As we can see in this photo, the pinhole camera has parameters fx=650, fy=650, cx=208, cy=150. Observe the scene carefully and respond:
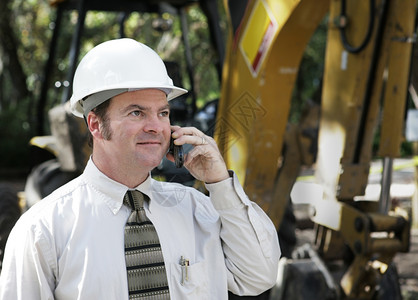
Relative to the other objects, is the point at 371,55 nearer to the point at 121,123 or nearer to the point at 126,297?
the point at 121,123

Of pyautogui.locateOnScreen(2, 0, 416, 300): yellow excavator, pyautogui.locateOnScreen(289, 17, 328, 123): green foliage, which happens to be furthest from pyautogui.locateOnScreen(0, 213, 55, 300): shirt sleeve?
pyautogui.locateOnScreen(289, 17, 328, 123): green foliage

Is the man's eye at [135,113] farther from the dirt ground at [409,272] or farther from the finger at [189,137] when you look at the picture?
the dirt ground at [409,272]

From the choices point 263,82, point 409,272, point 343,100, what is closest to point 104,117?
point 263,82

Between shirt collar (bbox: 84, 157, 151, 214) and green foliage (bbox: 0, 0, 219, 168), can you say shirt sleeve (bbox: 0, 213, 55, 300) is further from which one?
green foliage (bbox: 0, 0, 219, 168)

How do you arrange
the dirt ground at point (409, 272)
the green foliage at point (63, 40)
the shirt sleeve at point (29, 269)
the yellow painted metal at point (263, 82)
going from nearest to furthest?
the shirt sleeve at point (29, 269), the yellow painted metal at point (263, 82), the dirt ground at point (409, 272), the green foliage at point (63, 40)

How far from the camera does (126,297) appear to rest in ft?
6.14

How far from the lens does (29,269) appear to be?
5.94 feet

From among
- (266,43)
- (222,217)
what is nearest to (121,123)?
(222,217)

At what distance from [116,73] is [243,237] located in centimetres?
64

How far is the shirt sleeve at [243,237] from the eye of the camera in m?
2.04

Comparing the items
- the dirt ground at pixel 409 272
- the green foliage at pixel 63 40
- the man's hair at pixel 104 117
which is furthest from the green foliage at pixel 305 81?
the man's hair at pixel 104 117

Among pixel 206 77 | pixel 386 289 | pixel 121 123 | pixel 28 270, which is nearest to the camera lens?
pixel 28 270

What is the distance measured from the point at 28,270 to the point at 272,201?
2291 millimetres

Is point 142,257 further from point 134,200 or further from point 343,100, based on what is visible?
point 343,100
